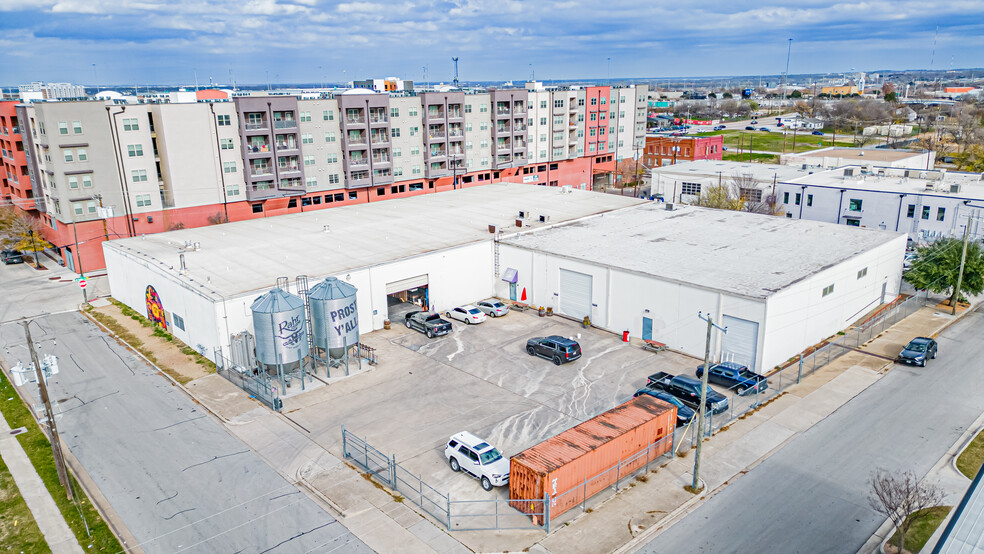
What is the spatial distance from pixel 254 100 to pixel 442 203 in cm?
2218

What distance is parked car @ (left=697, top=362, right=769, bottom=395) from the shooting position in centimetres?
3316

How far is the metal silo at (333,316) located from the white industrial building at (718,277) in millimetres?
15695

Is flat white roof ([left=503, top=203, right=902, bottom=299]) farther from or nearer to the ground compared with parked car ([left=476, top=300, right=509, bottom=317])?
farther from the ground

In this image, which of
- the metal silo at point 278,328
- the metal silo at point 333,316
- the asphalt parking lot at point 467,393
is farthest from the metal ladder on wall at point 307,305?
the asphalt parking lot at point 467,393

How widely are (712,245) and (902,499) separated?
88.0 ft

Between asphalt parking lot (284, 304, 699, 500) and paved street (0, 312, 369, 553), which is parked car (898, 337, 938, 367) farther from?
paved street (0, 312, 369, 553)

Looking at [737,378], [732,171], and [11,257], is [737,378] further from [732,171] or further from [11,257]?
[11,257]

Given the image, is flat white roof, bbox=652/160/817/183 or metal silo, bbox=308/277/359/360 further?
flat white roof, bbox=652/160/817/183

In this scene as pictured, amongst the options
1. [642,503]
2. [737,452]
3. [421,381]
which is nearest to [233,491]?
[421,381]

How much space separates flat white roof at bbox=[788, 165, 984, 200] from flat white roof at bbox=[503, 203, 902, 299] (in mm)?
17721

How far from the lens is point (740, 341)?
119ft

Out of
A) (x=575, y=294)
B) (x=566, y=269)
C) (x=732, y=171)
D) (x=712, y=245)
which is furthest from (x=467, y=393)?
(x=732, y=171)

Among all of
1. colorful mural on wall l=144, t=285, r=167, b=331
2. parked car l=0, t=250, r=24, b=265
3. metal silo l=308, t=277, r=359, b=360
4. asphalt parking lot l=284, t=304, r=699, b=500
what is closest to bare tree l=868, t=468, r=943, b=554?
asphalt parking lot l=284, t=304, r=699, b=500

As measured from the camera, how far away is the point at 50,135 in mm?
56312
